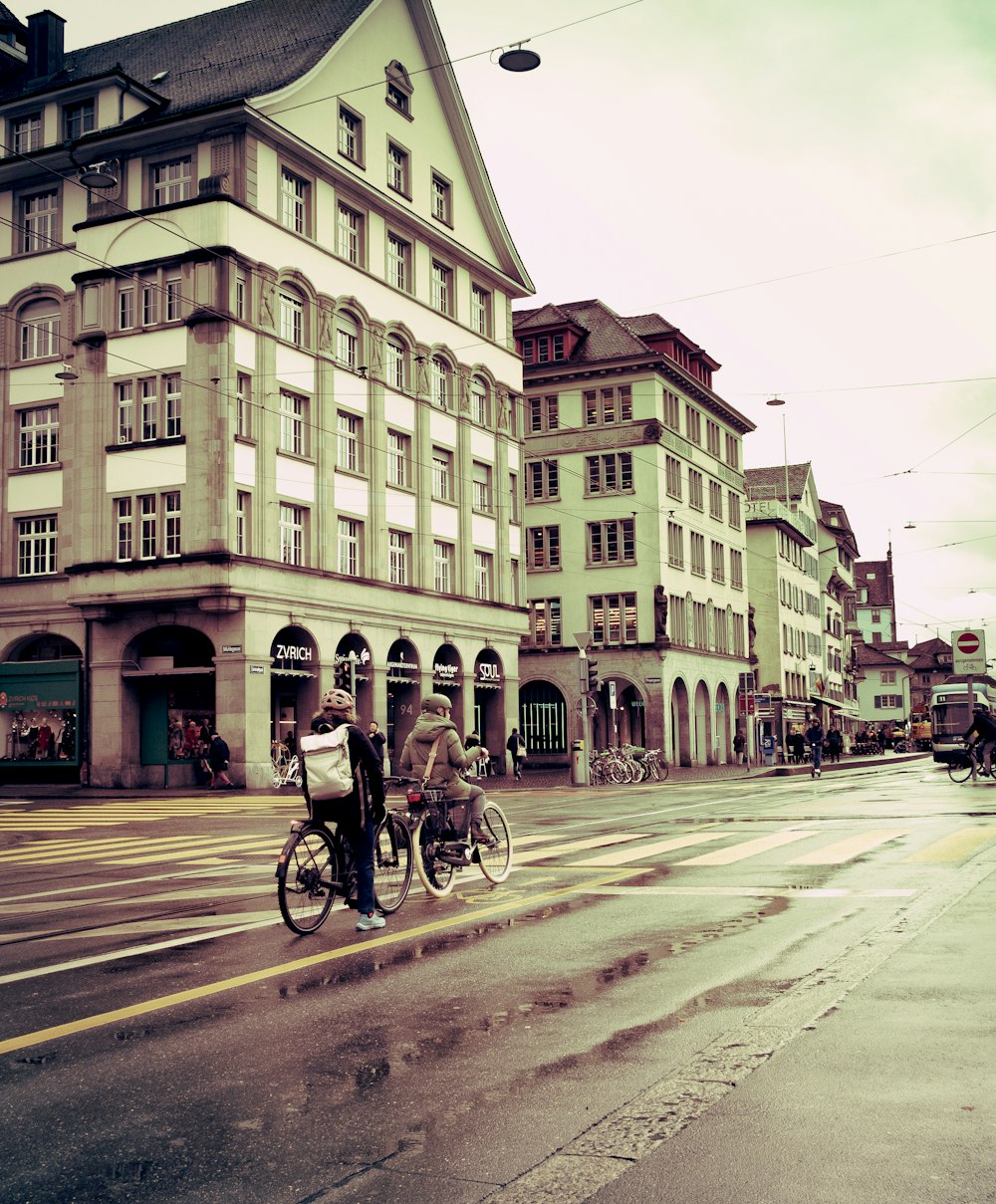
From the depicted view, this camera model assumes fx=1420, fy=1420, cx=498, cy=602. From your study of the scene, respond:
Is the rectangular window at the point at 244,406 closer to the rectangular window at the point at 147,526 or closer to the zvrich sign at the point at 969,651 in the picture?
the rectangular window at the point at 147,526

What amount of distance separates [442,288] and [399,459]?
291 inches

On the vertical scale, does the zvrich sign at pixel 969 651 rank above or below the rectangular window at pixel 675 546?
below

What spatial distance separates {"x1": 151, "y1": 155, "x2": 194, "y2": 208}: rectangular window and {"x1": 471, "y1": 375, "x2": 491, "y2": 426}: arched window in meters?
13.8

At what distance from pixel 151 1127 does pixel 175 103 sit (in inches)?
1570

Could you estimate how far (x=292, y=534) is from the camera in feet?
129

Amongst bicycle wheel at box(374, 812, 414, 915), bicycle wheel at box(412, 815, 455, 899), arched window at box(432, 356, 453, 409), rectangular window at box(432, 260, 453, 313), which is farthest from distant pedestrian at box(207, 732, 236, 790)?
bicycle wheel at box(374, 812, 414, 915)

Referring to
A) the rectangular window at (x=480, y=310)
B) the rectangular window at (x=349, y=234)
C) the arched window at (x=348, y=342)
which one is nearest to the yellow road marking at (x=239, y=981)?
the arched window at (x=348, y=342)

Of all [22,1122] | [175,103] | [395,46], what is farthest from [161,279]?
[22,1122]

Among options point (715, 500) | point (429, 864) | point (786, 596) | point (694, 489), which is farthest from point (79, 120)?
point (786, 596)

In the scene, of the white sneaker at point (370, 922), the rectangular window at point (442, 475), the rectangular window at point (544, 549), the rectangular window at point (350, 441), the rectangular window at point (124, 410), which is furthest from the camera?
the rectangular window at point (544, 549)

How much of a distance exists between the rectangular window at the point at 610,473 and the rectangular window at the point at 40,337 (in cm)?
2655

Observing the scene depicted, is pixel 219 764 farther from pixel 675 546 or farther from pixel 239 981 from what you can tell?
pixel 675 546

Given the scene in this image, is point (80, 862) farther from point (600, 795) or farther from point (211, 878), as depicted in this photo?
point (600, 795)

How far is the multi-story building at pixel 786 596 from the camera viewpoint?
8194 centimetres
